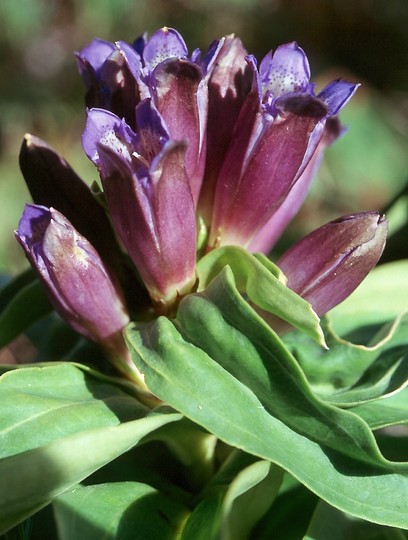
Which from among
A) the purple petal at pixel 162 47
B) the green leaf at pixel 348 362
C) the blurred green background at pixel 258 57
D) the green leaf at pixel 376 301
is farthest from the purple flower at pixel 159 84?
the blurred green background at pixel 258 57

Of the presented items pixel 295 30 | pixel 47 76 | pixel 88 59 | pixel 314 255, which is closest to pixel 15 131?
pixel 47 76

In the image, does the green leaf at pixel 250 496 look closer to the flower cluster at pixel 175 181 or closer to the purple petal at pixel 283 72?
the flower cluster at pixel 175 181

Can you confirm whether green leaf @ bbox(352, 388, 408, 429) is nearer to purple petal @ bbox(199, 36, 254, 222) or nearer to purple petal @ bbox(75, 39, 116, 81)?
purple petal @ bbox(199, 36, 254, 222)

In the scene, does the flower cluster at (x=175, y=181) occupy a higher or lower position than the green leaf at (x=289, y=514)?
higher

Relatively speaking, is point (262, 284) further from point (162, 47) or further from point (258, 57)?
point (258, 57)

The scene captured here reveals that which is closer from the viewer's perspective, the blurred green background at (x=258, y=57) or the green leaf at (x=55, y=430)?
the green leaf at (x=55, y=430)

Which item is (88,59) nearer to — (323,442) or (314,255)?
(314,255)
